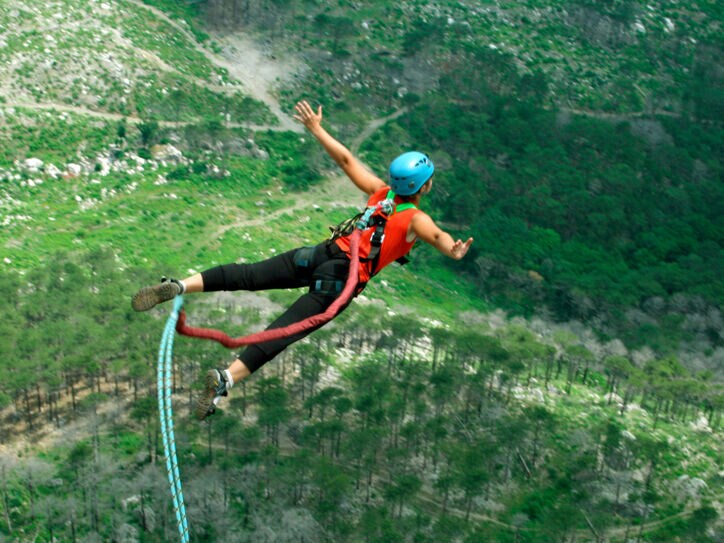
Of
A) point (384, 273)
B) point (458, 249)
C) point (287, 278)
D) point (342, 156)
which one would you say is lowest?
point (384, 273)

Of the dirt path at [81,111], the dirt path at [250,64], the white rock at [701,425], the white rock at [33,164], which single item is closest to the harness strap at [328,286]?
the white rock at [701,425]

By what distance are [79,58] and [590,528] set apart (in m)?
53.2

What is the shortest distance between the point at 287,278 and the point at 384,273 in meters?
52.2

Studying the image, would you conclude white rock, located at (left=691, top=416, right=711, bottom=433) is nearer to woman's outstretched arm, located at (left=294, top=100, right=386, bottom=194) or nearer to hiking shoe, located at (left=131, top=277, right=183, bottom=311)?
woman's outstretched arm, located at (left=294, top=100, right=386, bottom=194)

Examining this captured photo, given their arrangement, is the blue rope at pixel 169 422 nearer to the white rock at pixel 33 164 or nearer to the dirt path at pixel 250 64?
the white rock at pixel 33 164

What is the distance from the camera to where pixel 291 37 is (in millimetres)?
88625

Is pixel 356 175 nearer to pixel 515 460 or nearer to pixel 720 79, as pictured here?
pixel 515 460

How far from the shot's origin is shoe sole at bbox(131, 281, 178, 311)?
10484mm

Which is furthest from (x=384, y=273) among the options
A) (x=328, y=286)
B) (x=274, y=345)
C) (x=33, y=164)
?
(x=274, y=345)

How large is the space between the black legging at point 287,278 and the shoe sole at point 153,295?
2.30 ft

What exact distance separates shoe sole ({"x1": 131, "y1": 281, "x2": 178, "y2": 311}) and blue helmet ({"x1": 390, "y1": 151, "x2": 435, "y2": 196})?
3179mm

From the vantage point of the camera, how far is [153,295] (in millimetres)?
10508

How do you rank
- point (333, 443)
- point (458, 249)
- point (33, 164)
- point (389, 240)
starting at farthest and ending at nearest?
point (33, 164)
point (333, 443)
point (389, 240)
point (458, 249)

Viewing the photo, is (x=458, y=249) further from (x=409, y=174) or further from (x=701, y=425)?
(x=701, y=425)
